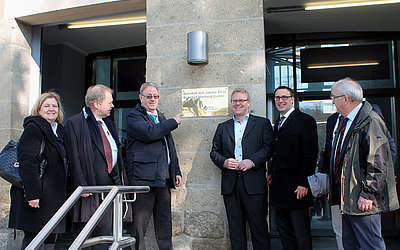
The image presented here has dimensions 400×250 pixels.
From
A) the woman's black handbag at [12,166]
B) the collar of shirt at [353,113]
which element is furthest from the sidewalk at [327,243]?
the woman's black handbag at [12,166]

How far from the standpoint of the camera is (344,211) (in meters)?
3.09

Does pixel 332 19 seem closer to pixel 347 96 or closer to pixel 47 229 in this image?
pixel 347 96

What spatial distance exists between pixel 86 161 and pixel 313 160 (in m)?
2.23

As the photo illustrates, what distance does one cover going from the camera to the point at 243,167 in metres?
4.03

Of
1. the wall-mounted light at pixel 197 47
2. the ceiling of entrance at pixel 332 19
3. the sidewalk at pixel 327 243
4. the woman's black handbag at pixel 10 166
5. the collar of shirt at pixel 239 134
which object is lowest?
the sidewalk at pixel 327 243

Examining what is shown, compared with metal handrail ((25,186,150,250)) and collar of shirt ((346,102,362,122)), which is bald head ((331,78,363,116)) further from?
metal handrail ((25,186,150,250))

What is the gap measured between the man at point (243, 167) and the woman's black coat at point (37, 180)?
1608 millimetres

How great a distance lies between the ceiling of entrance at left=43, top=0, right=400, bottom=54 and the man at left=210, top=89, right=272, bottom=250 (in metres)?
1.87

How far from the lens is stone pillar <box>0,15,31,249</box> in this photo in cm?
539

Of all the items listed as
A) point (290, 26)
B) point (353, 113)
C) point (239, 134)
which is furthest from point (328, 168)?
point (290, 26)

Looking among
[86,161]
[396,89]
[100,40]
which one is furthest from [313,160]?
[100,40]

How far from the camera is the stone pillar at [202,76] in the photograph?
14.9 ft

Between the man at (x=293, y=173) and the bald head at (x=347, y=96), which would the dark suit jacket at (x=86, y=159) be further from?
the bald head at (x=347, y=96)

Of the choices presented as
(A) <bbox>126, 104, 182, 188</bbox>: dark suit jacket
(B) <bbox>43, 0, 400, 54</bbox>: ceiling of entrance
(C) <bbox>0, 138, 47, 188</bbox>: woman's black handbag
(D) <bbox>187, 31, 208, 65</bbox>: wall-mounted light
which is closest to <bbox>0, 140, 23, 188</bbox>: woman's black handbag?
(C) <bbox>0, 138, 47, 188</bbox>: woman's black handbag
